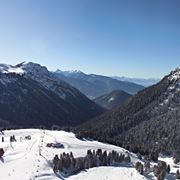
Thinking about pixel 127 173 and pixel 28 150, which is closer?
pixel 127 173

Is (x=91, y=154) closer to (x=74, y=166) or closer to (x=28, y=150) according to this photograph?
(x=74, y=166)

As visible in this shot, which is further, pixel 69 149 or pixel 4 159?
pixel 69 149

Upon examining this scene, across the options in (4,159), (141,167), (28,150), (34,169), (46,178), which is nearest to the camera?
(46,178)

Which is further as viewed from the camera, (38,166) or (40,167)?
(38,166)

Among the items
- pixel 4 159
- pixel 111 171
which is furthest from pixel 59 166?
pixel 4 159

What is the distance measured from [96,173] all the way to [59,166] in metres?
14.2

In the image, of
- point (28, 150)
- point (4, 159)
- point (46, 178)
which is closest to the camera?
point (46, 178)

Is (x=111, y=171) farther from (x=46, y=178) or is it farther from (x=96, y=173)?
(x=46, y=178)

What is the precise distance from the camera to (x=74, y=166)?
142 m

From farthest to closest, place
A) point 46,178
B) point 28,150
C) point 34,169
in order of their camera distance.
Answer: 1. point 28,150
2. point 34,169
3. point 46,178

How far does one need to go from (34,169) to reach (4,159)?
2533 centimetres

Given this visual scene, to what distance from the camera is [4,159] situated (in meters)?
154

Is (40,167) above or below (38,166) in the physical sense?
below

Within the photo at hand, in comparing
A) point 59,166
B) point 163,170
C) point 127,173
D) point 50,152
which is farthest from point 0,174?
point 163,170
